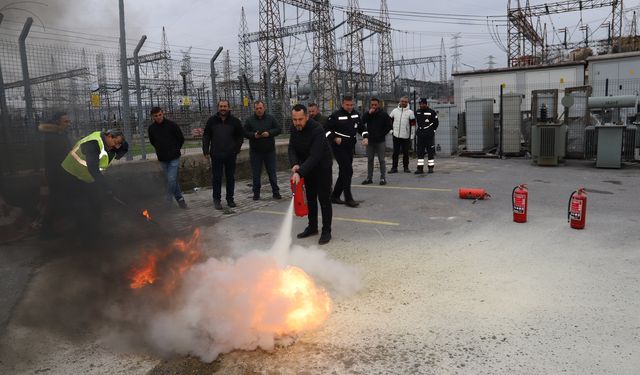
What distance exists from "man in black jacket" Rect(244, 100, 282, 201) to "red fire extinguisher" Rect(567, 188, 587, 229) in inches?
203

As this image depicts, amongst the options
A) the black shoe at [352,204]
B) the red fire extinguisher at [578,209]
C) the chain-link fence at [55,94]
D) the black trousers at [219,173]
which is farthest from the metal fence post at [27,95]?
the red fire extinguisher at [578,209]

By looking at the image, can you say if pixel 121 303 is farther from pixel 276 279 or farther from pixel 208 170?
pixel 208 170

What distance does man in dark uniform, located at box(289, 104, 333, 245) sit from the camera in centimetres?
580

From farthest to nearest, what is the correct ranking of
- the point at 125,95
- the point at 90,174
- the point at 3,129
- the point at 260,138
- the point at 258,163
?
the point at 125,95 → the point at 258,163 → the point at 260,138 → the point at 3,129 → the point at 90,174

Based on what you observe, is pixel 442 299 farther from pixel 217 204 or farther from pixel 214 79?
pixel 214 79

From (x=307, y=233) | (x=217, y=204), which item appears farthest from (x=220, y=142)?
(x=307, y=233)

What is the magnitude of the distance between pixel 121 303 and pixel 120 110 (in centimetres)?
708

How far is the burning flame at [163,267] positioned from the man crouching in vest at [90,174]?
1.12 m

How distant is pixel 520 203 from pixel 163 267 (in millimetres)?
4848

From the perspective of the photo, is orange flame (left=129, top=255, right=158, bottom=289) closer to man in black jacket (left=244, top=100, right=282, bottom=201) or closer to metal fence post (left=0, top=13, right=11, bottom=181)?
metal fence post (left=0, top=13, right=11, bottom=181)

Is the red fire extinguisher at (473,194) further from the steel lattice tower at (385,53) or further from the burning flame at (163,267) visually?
the steel lattice tower at (385,53)

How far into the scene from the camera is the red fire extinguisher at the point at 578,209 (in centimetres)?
576

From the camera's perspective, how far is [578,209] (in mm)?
5832

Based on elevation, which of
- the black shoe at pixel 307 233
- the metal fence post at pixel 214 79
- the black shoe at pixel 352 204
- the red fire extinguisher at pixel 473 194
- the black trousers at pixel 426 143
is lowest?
the black shoe at pixel 307 233
